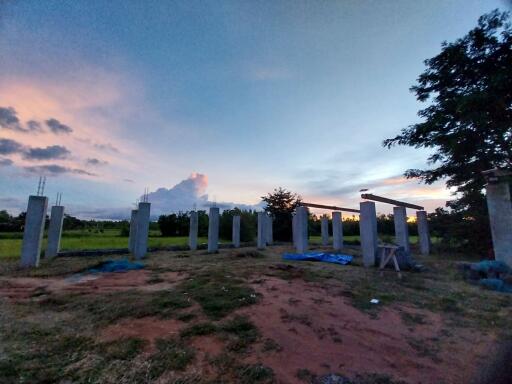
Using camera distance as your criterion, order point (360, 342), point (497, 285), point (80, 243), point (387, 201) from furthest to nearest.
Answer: point (80, 243) → point (387, 201) → point (497, 285) → point (360, 342)

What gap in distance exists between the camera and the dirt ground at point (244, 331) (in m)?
2.60

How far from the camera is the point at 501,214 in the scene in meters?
8.77

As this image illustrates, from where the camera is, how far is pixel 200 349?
298cm

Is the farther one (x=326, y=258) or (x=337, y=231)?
(x=337, y=231)

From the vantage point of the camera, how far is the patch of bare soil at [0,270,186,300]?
17.6 feet

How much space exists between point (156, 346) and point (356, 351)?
240 centimetres

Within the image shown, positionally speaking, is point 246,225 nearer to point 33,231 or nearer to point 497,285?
point 33,231

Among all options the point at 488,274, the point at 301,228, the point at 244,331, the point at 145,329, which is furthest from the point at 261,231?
the point at 145,329

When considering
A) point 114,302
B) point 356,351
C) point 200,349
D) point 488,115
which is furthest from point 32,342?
point 488,115

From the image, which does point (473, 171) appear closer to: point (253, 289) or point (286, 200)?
point (253, 289)

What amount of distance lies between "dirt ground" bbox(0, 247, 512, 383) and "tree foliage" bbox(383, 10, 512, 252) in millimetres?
6750

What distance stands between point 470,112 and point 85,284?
1324 centimetres

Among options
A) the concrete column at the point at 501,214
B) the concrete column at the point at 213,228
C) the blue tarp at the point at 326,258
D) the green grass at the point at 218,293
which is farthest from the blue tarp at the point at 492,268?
the concrete column at the point at 213,228

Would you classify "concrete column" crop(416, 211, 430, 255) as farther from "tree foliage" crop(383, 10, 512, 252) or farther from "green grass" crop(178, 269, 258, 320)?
"green grass" crop(178, 269, 258, 320)
